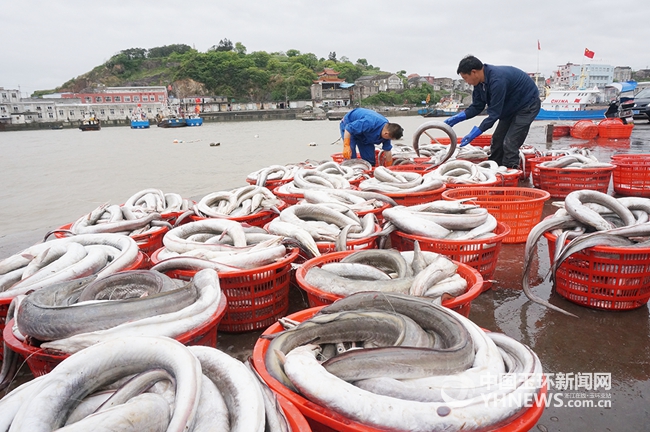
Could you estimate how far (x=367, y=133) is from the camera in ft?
25.3

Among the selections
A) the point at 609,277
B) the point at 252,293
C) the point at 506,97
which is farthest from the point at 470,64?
the point at 252,293

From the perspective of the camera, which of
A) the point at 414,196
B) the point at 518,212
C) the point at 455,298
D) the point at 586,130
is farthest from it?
the point at 586,130

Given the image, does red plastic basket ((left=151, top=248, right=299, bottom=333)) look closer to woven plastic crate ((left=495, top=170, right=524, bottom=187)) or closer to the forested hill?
woven plastic crate ((left=495, top=170, right=524, bottom=187))

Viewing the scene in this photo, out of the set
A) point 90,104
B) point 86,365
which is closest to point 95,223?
point 86,365

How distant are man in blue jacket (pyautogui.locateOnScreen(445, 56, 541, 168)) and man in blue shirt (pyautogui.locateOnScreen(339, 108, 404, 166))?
137cm

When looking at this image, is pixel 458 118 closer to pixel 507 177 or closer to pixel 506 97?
pixel 506 97

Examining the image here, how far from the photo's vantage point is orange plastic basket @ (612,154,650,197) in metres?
5.79

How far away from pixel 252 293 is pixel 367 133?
553 centimetres

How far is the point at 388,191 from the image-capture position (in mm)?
4836

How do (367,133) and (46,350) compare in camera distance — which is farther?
(367,133)

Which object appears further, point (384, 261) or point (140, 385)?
point (384, 261)

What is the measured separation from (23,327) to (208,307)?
2.97 feet

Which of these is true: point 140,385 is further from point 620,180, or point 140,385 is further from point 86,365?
point 620,180

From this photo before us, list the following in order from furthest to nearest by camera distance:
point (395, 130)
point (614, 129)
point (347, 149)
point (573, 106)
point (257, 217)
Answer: point (573, 106), point (614, 129), point (347, 149), point (395, 130), point (257, 217)
